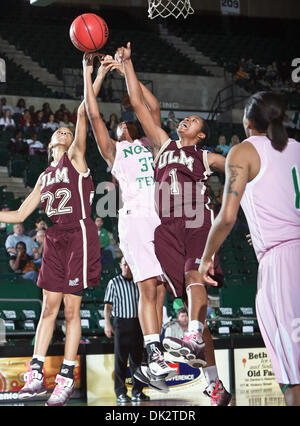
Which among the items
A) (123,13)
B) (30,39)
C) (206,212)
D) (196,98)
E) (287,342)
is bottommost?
(287,342)

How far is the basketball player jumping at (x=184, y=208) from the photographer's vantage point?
5.46m

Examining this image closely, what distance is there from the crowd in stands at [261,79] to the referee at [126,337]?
1212 centimetres

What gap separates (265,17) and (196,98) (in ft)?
14.1

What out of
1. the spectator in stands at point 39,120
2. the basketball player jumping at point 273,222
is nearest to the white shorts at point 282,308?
the basketball player jumping at point 273,222

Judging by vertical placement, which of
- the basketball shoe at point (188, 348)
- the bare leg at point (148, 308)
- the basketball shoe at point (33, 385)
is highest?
the bare leg at point (148, 308)

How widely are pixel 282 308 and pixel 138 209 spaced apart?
237 cm

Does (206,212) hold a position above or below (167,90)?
below

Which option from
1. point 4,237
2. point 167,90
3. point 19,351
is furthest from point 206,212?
point 167,90

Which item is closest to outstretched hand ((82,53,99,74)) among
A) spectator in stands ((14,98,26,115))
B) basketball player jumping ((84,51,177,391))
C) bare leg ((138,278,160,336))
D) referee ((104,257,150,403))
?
basketball player jumping ((84,51,177,391))

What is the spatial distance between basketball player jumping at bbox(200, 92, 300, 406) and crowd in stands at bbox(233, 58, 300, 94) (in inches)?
629

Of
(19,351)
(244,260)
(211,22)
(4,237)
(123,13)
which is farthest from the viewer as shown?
(211,22)

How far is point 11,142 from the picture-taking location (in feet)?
46.4

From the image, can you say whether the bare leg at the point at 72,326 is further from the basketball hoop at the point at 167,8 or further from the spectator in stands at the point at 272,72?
the spectator in stands at the point at 272,72

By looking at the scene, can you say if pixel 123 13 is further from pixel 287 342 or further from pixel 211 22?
pixel 287 342
